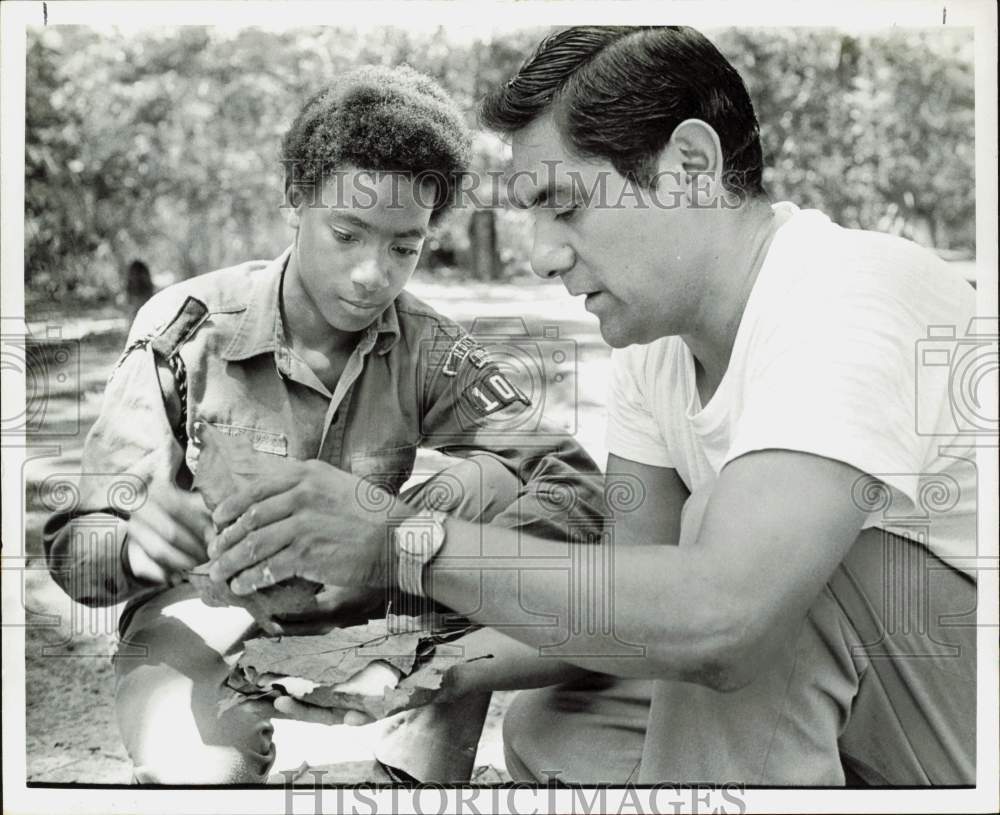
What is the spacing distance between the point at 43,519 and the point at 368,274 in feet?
3.94

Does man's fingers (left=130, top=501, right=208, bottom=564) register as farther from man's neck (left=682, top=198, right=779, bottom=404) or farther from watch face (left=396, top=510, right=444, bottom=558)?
man's neck (left=682, top=198, right=779, bottom=404)

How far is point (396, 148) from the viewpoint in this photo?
3.30 m

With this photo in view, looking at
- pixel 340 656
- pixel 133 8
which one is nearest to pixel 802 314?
pixel 340 656

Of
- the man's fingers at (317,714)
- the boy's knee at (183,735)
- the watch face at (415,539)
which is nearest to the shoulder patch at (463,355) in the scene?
the watch face at (415,539)

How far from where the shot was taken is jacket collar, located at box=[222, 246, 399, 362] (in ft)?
11.0

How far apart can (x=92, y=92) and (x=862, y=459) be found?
2.39m

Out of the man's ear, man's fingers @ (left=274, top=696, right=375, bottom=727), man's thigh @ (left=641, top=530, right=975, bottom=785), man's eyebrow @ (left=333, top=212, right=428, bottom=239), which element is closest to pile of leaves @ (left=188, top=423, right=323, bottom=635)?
man's fingers @ (left=274, top=696, right=375, bottom=727)

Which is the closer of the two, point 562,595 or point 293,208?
point 562,595

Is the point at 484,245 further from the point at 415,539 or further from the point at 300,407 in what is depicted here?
the point at 415,539

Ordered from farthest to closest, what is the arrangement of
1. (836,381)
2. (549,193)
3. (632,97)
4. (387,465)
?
1. (387,465)
2. (549,193)
3. (632,97)
4. (836,381)

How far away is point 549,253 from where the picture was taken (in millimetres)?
3309

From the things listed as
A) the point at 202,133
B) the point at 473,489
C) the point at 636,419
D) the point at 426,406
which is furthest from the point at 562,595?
the point at 202,133

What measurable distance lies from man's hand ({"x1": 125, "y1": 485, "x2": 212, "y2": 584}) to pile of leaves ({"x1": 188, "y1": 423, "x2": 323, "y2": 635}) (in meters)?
0.04

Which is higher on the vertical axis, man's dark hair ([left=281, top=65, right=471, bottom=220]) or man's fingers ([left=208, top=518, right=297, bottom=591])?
man's dark hair ([left=281, top=65, right=471, bottom=220])
